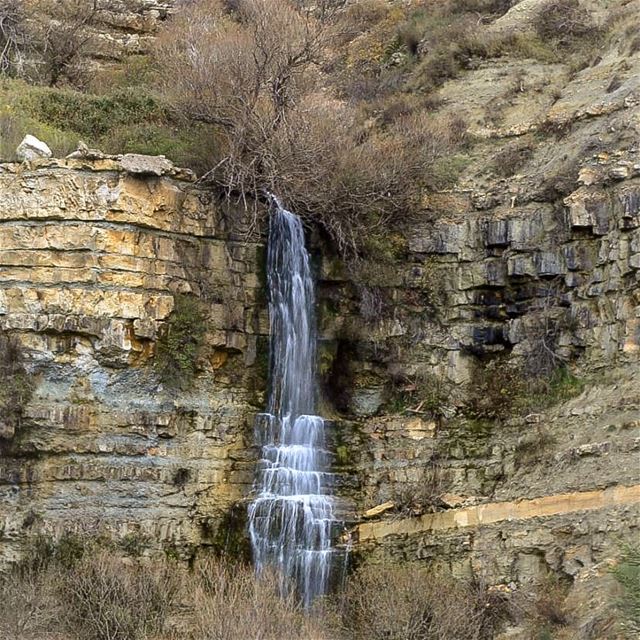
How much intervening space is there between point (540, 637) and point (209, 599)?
5.01 meters

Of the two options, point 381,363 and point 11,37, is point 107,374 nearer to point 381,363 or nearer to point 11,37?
point 381,363

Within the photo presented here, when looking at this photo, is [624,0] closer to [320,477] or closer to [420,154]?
[420,154]

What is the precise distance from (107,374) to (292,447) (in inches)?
147

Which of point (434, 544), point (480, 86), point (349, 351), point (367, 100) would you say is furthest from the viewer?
point (367, 100)

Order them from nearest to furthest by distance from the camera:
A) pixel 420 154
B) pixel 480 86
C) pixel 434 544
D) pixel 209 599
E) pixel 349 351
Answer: pixel 209 599, pixel 434 544, pixel 349 351, pixel 420 154, pixel 480 86

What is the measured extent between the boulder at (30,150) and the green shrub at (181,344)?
11.9 feet

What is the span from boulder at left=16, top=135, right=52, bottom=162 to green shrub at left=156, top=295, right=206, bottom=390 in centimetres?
364

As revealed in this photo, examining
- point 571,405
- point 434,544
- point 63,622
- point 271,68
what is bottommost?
point 63,622

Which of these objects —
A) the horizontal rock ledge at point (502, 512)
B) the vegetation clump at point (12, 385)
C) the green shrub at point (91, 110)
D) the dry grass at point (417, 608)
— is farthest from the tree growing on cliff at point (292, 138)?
the dry grass at point (417, 608)

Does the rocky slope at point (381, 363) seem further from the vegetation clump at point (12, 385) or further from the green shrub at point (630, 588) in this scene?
the green shrub at point (630, 588)

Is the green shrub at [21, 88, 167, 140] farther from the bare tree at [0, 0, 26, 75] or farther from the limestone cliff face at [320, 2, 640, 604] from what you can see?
the limestone cliff face at [320, 2, 640, 604]

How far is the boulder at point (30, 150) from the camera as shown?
65.8 ft

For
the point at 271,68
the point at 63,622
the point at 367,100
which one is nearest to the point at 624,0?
the point at 367,100

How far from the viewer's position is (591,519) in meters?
17.3
